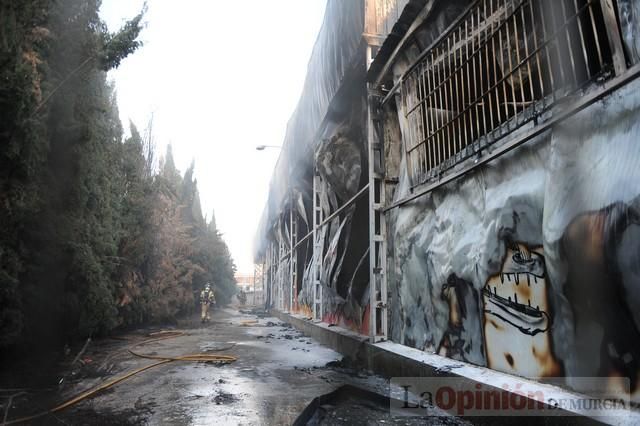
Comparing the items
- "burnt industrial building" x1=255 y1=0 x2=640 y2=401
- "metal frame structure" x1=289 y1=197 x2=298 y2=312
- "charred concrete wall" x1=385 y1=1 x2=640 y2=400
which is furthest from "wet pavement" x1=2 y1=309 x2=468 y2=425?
"metal frame structure" x1=289 y1=197 x2=298 y2=312

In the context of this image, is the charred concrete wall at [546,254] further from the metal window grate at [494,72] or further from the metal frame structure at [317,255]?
the metal frame structure at [317,255]

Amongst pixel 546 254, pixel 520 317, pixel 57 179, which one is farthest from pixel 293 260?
pixel 546 254

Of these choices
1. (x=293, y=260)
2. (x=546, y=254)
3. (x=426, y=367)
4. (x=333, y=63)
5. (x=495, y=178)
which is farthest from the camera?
(x=293, y=260)

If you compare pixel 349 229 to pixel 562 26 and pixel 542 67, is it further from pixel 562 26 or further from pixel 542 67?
pixel 562 26

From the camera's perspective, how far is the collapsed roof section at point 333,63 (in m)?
6.96

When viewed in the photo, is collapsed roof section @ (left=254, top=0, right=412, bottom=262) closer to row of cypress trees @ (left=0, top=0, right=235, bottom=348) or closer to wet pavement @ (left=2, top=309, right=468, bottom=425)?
row of cypress trees @ (left=0, top=0, right=235, bottom=348)

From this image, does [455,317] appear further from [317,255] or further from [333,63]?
[317,255]

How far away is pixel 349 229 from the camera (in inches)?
326

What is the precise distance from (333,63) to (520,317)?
6126mm

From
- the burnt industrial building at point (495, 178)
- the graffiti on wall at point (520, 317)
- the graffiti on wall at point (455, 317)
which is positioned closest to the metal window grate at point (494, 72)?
the burnt industrial building at point (495, 178)

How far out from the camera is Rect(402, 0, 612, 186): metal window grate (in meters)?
3.18

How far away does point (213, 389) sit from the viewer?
185 inches

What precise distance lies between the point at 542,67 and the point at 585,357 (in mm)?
2567

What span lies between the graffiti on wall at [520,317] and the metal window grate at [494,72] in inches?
48.6
